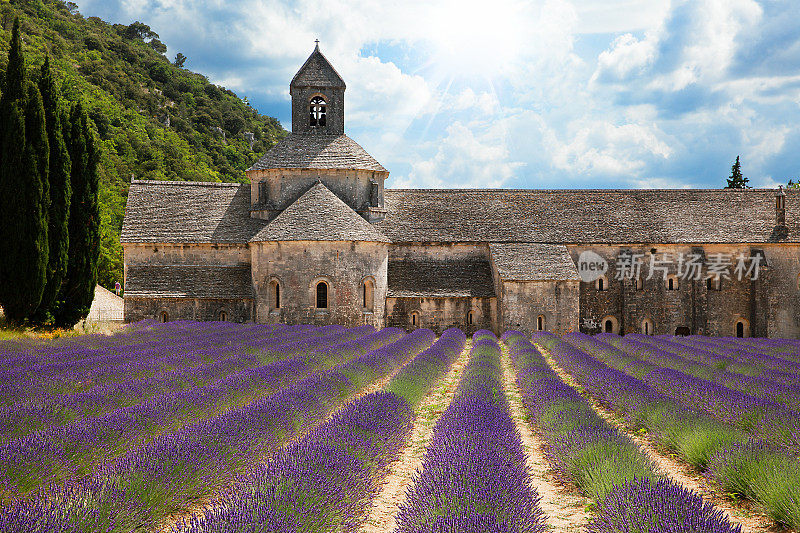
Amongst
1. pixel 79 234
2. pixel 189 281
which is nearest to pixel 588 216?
pixel 189 281

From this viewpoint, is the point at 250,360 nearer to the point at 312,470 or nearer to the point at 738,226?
the point at 312,470

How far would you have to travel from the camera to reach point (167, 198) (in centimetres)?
3166

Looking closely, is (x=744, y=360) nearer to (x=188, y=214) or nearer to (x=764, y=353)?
(x=764, y=353)

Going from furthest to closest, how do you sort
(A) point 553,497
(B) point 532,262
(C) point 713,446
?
1. (B) point 532,262
2. (C) point 713,446
3. (A) point 553,497

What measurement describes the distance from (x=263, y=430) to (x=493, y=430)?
99.6 inches

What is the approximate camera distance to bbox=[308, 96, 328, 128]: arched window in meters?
33.0

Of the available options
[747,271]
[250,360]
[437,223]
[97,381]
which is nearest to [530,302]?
[437,223]

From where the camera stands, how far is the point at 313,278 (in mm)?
26000

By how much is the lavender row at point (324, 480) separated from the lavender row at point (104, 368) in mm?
4238

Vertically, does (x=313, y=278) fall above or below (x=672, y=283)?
above

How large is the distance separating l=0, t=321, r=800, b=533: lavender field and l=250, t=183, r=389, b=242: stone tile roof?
1334 cm

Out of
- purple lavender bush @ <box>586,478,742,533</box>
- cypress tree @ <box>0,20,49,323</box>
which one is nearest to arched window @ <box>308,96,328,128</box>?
cypress tree @ <box>0,20,49,323</box>

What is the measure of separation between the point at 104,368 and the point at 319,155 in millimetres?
21072

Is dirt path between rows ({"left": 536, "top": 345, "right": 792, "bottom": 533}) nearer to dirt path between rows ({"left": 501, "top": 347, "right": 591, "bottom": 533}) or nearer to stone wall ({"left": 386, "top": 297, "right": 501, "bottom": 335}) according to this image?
dirt path between rows ({"left": 501, "top": 347, "right": 591, "bottom": 533})
